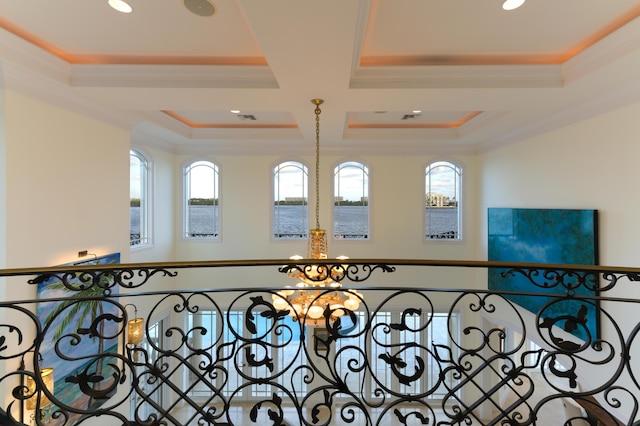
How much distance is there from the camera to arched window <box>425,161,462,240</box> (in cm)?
609

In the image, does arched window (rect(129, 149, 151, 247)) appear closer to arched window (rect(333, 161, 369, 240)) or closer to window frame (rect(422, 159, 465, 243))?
arched window (rect(333, 161, 369, 240))

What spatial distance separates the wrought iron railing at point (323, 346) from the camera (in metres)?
1.53

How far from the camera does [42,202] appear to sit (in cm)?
301

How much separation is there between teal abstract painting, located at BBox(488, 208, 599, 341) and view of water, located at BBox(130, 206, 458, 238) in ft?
2.95

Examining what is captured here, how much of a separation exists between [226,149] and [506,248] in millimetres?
5141

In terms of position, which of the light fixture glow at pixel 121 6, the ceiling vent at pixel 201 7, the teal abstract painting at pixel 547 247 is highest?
the light fixture glow at pixel 121 6

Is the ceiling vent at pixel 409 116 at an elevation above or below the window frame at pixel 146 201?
above

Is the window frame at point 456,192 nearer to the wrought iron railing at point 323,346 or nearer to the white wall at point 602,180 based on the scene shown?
the wrought iron railing at point 323,346

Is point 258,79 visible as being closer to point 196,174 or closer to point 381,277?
point 196,174

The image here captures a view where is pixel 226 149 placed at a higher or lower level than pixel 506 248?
higher

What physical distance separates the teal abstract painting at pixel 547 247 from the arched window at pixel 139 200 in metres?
5.18

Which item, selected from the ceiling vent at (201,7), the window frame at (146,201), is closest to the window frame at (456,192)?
the ceiling vent at (201,7)

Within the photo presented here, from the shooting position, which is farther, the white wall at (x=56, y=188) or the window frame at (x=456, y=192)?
the window frame at (x=456, y=192)

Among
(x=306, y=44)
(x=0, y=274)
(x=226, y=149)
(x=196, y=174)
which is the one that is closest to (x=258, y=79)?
(x=306, y=44)
